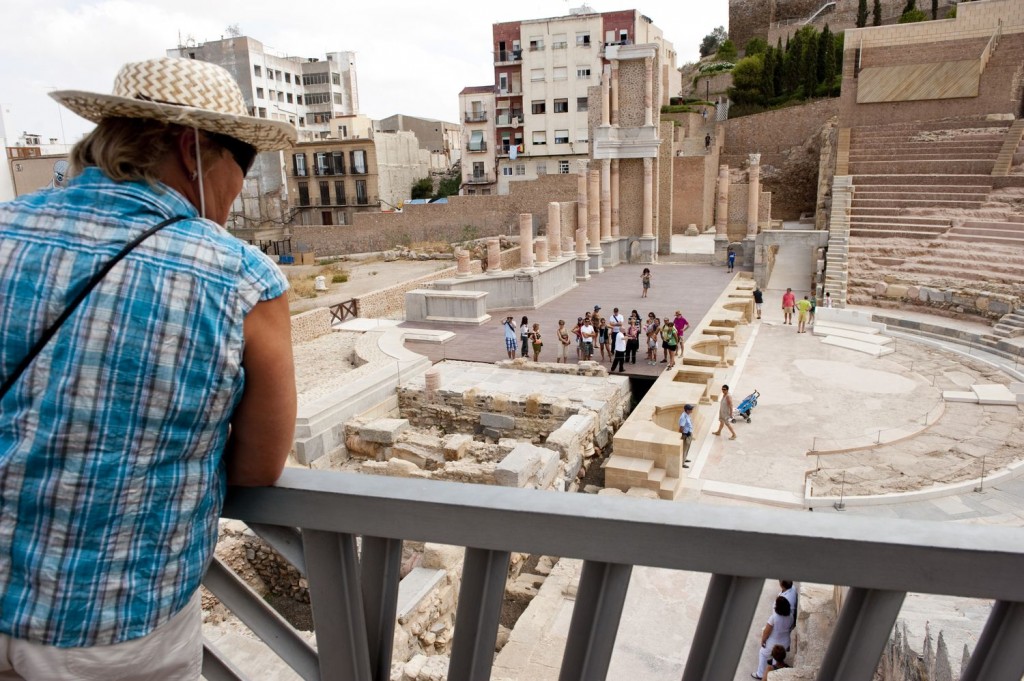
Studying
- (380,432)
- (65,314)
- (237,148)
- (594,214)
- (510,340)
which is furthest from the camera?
(594,214)

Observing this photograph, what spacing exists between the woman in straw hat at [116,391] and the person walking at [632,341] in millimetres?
14611

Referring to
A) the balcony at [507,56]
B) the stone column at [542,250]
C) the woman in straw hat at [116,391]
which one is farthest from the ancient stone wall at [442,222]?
the woman in straw hat at [116,391]

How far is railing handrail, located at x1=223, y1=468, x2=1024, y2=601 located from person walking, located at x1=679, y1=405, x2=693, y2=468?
9.79 metres

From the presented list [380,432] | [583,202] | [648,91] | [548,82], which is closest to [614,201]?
[583,202]

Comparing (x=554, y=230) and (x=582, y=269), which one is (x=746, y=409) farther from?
(x=582, y=269)

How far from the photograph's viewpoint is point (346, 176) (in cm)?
4894

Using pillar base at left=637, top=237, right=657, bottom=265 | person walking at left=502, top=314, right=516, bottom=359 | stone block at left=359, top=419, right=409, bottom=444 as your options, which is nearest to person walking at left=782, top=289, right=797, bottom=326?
person walking at left=502, top=314, right=516, bottom=359

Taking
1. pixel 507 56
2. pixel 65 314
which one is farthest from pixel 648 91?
pixel 65 314

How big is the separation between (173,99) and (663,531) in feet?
4.45

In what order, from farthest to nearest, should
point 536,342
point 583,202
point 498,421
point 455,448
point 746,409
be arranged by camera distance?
point 583,202 < point 536,342 < point 498,421 < point 746,409 < point 455,448

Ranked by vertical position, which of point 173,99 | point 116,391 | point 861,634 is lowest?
point 861,634

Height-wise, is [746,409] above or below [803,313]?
below

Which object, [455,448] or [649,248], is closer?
[455,448]

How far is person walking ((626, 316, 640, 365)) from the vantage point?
15766 millimetres
